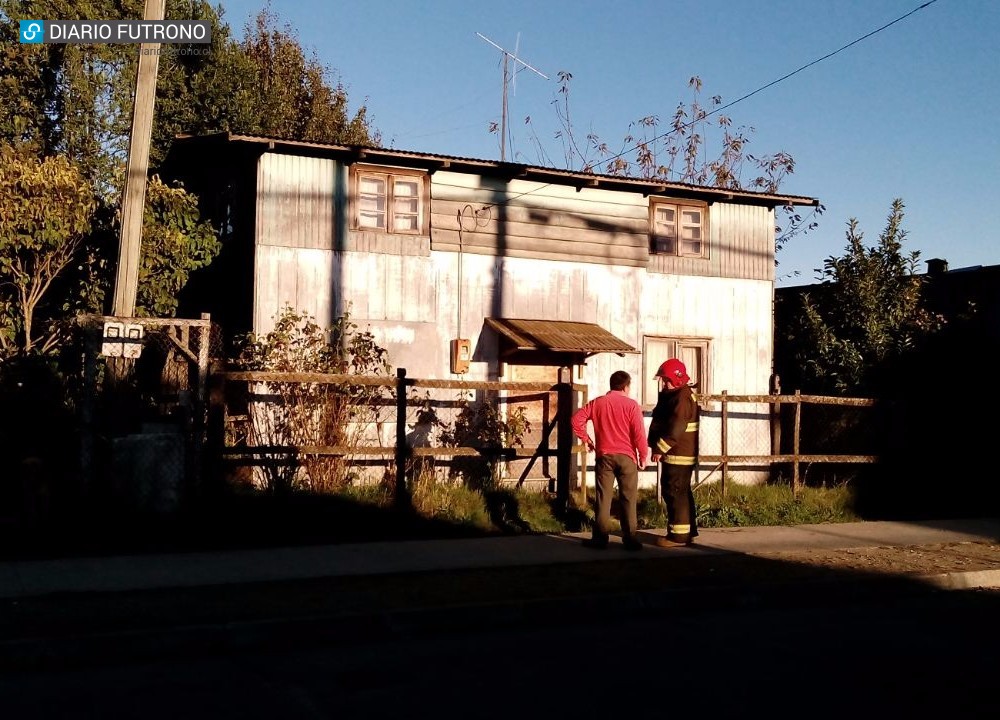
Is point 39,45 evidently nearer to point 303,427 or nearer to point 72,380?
point 72,380

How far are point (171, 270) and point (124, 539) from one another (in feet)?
22.9

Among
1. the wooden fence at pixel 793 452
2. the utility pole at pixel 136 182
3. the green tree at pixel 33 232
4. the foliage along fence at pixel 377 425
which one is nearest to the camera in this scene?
the foliage along fence at pixel 377 425

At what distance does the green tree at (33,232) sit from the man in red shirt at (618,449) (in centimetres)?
874

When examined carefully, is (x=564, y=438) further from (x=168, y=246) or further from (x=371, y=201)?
(x=168, y=246)

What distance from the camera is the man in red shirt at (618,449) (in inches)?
443

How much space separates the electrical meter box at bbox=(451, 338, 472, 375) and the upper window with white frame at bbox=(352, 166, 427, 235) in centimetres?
173

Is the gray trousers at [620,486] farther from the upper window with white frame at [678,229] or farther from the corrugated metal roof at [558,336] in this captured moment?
the upper window with white frame at [678,229]

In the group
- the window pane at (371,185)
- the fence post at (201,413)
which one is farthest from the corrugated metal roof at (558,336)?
the fence post at (201,413)

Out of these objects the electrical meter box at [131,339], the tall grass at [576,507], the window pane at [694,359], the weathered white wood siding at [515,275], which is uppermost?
the weathered white wood siding at [515,275]

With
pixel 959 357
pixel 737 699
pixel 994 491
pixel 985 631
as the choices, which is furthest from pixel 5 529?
pixel 959 357

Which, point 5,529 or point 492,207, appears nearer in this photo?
point 5,529

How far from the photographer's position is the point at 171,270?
55.4ft

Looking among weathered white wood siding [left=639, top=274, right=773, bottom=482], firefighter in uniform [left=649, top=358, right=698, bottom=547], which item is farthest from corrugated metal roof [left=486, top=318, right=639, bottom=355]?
firefighter in uniform [left=649, top=358, right=698, bottom=547]

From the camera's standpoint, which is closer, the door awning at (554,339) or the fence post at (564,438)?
the fence post at (564,438)
